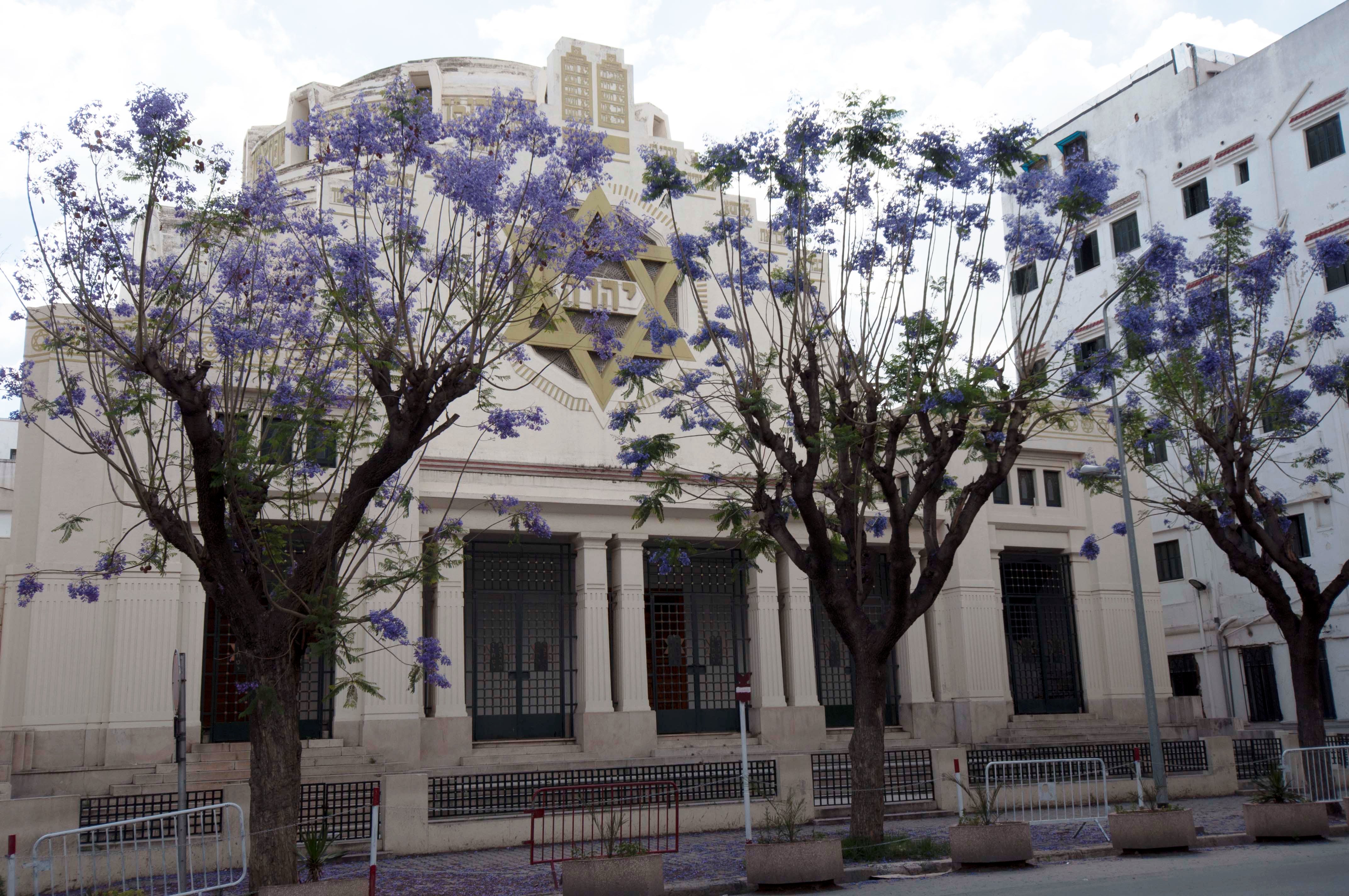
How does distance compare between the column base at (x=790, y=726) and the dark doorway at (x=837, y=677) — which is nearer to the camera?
the column base at (x=790, y=726)

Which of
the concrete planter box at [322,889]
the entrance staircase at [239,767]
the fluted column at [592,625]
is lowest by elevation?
the concrete planter box at [322,889]

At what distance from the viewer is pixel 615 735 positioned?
24.0m

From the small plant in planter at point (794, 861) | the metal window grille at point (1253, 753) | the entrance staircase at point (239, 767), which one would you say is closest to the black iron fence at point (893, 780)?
the small plant in planter at point (794, 861)

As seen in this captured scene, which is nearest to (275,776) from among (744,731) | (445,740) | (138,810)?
(138,810)

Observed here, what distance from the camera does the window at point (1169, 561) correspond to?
3984cm

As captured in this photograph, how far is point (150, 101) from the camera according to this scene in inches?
487

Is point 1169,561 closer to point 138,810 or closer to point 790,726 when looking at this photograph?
point 790,726

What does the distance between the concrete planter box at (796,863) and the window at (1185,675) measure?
98.7 feet

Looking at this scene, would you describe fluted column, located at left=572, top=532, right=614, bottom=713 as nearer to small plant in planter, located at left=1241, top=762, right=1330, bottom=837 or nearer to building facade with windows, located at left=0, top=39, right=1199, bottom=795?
building facade with windows, located at left=0, top=39, right=1199, bottom=795

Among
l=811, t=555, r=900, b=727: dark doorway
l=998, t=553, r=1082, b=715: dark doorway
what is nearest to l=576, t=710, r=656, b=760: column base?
l=811, t=555, r=900, b=727: dark doorway

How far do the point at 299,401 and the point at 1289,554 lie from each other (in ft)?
54.8

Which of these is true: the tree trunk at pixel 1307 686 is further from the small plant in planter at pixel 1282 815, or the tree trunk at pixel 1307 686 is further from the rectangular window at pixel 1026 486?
the rectangular window at pixel 1026 486

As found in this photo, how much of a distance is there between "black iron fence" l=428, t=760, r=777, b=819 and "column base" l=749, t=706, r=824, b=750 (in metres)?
5.64

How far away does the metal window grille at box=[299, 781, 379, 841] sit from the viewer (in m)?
16.4
